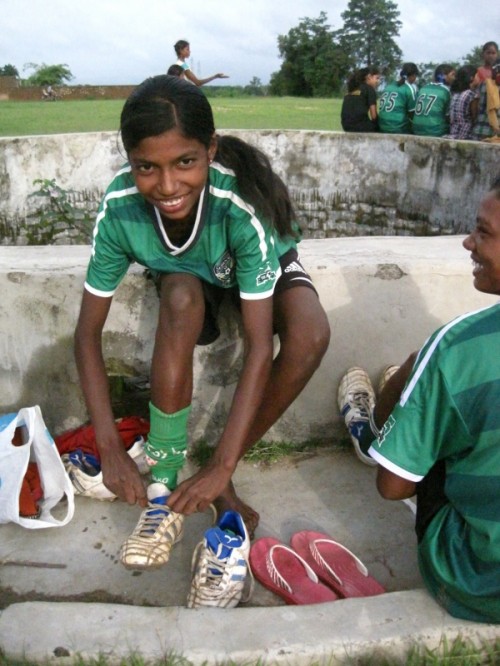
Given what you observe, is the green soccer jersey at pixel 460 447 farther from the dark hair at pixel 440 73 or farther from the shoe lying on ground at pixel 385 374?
the dark hair at pixel 440 73

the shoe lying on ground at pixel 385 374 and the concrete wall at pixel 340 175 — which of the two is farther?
the concrete wall at pixel 340 175

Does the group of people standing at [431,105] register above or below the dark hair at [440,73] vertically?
below

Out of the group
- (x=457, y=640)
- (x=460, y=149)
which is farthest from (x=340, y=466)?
(x=460, y=149)

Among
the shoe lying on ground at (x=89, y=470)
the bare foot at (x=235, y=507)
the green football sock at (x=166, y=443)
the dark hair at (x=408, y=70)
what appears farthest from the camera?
the dark hair at (x=408, y=70)

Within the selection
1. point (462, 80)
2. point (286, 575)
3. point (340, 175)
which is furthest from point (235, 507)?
point (462, 80)

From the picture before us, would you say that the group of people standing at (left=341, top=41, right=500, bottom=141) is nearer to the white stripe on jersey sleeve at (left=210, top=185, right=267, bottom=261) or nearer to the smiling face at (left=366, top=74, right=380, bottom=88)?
the smiling face at (left=366, top=74, right=380, bottom=88)

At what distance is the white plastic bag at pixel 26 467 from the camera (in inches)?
76.5

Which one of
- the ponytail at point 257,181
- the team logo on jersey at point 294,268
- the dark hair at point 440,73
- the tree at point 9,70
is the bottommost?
the team logo on jersey at point 294,268

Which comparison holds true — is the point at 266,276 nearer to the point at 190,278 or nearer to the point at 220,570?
the point at 190,278

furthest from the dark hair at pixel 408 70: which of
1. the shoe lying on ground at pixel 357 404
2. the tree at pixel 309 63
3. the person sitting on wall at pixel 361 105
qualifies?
the tree at pixel 309 63

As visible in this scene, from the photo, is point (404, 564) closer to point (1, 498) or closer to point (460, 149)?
point (1, 498)

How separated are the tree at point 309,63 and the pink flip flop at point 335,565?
Answer: 40.6m

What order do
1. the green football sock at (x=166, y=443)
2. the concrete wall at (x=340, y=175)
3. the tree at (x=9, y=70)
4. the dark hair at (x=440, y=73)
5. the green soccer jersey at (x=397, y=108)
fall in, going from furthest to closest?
the tree at (x=9, y=70)
the dark hair at (x=440, y=73)
the green soccer jersey at (x=397, y=108)
the concrete wall at (x=340, y=175)
the green football sock at (x=166, y=443)

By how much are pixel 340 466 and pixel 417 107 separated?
19.7 ft
